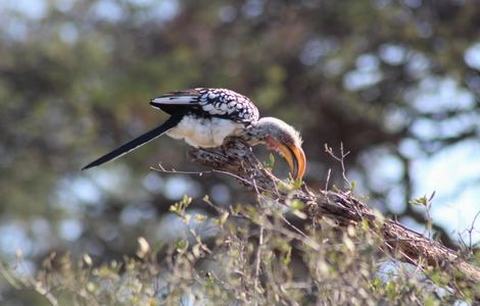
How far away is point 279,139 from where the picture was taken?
6398 millimetres

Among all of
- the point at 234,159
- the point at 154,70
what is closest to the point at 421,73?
the point at 154,70

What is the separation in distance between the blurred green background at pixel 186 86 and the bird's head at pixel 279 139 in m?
3.43

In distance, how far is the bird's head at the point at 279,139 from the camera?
6312 millimetres

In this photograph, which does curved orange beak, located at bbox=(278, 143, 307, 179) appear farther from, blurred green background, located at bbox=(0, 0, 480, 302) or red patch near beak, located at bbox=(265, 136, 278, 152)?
blurred green background, located at bbox=(0, 0, 480, 302)

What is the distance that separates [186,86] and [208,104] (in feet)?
15.1

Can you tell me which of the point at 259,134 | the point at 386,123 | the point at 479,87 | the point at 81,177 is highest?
the point at 259,134

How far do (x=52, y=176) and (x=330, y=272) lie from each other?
383 inches

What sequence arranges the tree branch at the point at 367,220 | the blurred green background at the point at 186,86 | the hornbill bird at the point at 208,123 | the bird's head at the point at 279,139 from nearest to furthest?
the tree branch at the point at 367,220 < the hornbill bird at the point at 208,123 < the bird's head at the point at 279,139 < the blurred green background at the point at 186,86

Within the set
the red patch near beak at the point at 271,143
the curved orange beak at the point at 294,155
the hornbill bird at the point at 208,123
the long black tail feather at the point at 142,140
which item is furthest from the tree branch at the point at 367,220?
the curved orange beak at the point at 294,155

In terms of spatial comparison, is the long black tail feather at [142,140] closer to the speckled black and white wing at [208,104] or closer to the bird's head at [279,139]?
the speckled black and white wing at [208,104]

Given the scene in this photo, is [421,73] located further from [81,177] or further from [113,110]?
[81,177]

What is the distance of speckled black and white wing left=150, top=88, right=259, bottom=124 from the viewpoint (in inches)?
240

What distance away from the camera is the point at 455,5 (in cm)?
1113

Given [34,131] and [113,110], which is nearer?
[113,110]
